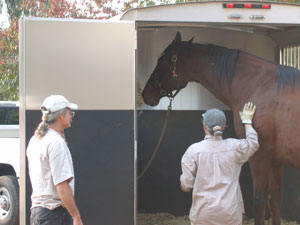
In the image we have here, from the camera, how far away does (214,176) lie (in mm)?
3062

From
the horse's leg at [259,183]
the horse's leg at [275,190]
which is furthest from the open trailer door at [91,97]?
the horse's leg at [275,190]

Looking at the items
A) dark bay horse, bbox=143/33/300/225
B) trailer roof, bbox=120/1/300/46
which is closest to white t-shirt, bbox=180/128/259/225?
dark bay horse, bbox=143/33/300/225

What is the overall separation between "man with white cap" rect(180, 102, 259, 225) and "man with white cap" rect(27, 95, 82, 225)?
0.80 metres

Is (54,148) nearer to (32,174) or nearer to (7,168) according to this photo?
(32,174)

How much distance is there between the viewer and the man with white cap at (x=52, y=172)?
285 centimetres

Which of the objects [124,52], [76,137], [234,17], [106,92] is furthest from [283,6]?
[76,137]

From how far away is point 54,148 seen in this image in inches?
113

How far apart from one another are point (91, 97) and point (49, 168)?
132cm

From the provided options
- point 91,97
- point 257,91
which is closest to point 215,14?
point 257,91

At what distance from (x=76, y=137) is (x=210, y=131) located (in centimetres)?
148

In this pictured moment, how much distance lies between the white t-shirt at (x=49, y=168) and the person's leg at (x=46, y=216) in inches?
1.2

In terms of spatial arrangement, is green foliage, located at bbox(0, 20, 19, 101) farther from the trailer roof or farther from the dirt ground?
the trailer roof

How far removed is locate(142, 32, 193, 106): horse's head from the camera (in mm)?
5188

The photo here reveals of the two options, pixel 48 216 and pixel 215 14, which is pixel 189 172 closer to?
pixel 48 216
